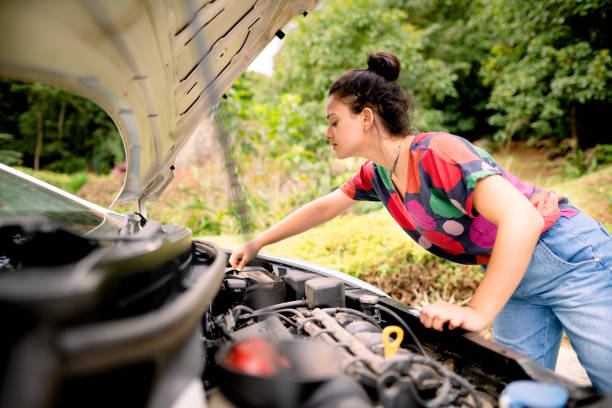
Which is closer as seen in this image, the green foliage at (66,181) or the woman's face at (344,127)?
the woman's face at (344,127)

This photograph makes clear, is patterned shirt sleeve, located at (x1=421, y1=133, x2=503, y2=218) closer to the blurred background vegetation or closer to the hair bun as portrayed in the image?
the hair bun

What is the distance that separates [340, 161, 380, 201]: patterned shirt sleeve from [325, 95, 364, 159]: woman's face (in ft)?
0.88

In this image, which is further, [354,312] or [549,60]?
[549,60]

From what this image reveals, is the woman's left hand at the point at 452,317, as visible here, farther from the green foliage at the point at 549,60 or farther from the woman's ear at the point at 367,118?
the green foliage at the point at 549,60

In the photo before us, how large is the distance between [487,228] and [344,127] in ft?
2.32

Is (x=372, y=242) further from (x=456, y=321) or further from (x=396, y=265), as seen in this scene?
(x=456, y=321)

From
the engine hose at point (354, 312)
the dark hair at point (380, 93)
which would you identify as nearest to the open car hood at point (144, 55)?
the dark hair at point (380, 93)

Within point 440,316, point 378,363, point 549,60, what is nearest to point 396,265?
point 440,316

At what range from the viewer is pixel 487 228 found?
137 centimetres

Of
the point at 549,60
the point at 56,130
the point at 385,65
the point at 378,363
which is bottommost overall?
the point at 378,363

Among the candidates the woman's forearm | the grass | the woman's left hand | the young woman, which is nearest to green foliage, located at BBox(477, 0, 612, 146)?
the grass

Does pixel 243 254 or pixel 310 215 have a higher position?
pixel 310 215

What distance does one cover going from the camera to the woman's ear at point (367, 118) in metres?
1.53

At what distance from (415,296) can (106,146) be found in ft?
41.7
